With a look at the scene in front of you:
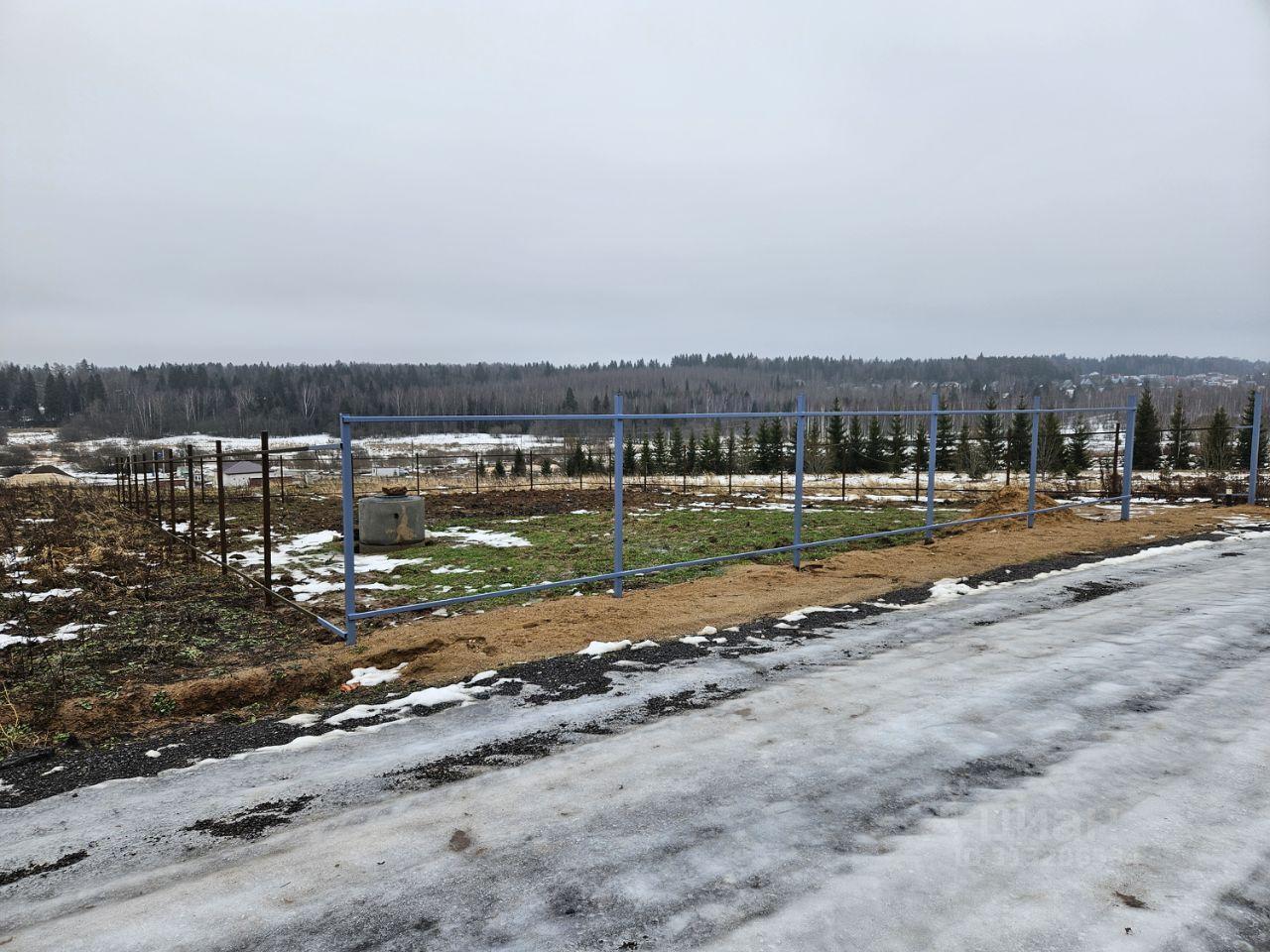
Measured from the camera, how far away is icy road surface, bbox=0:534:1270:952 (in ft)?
7.72

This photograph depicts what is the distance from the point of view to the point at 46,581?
346 inches

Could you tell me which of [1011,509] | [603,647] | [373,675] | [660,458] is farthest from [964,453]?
[373,675]

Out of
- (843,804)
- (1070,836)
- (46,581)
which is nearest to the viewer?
(1070,836)

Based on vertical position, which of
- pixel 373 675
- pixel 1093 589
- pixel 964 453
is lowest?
pixel 964 453

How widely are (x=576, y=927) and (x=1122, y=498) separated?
13091 millimetres

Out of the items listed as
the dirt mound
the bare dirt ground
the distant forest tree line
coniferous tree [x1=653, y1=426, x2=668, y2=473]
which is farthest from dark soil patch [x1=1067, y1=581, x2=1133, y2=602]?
the distant forest tree line

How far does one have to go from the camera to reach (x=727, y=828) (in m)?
2.90

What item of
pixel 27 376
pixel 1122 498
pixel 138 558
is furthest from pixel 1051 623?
pixel 27 376

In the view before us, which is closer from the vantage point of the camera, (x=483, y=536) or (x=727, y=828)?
(x=727, y=828)

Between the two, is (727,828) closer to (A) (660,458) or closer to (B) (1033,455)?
(B) (1033,455)

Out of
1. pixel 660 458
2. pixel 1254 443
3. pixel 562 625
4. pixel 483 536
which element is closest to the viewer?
pixel 562 625

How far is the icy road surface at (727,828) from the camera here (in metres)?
2.35

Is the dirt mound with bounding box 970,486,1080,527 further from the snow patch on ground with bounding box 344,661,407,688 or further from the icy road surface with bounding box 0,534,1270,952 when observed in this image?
the snow patch on ground with bounding box 344,661,407,688

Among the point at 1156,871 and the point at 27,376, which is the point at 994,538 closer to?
the point at 1156,871
